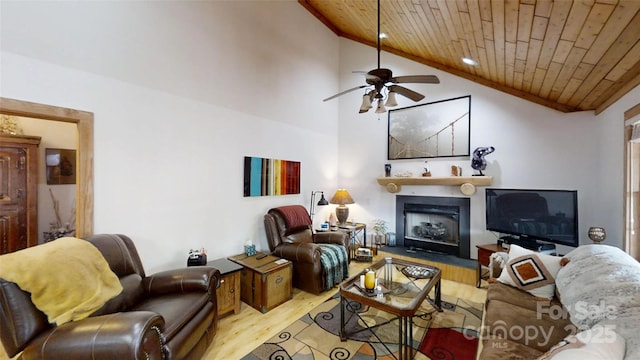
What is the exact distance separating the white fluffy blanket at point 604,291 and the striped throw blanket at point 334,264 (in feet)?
7.12

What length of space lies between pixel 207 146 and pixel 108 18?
142cm

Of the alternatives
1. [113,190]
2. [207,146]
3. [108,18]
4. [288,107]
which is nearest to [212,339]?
[113,190]

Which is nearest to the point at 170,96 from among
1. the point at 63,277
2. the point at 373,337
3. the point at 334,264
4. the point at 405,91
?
the point at 63,277

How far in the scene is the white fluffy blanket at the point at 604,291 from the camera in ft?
3.91

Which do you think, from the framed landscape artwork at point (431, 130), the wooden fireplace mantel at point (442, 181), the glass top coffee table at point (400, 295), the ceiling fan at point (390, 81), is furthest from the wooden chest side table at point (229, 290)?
the framed landscape artwork at point (431, 130)

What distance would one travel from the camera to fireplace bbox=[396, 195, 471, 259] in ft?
13.1

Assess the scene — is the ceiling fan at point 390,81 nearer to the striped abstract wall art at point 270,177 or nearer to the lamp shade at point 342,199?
the striped abstract wall art at point 270,177

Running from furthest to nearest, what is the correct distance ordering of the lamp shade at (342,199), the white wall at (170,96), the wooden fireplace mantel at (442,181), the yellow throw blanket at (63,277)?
the lamp shade at (342,199) → the wooden fireplace mantel at (442,181) → the white wall at (170,96) → the yellow throw blanket at (63,277)

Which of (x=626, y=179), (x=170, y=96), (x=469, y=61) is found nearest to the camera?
(x=626, y=179)

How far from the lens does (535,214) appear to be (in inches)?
122

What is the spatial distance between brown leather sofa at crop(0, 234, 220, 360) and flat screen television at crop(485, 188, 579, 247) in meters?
3.60

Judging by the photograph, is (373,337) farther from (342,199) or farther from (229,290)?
(342,199)

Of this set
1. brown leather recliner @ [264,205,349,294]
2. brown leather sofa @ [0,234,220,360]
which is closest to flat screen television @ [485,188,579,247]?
brown leather recliner @ [264,205,349,294]

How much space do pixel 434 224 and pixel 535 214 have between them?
4.83ft
